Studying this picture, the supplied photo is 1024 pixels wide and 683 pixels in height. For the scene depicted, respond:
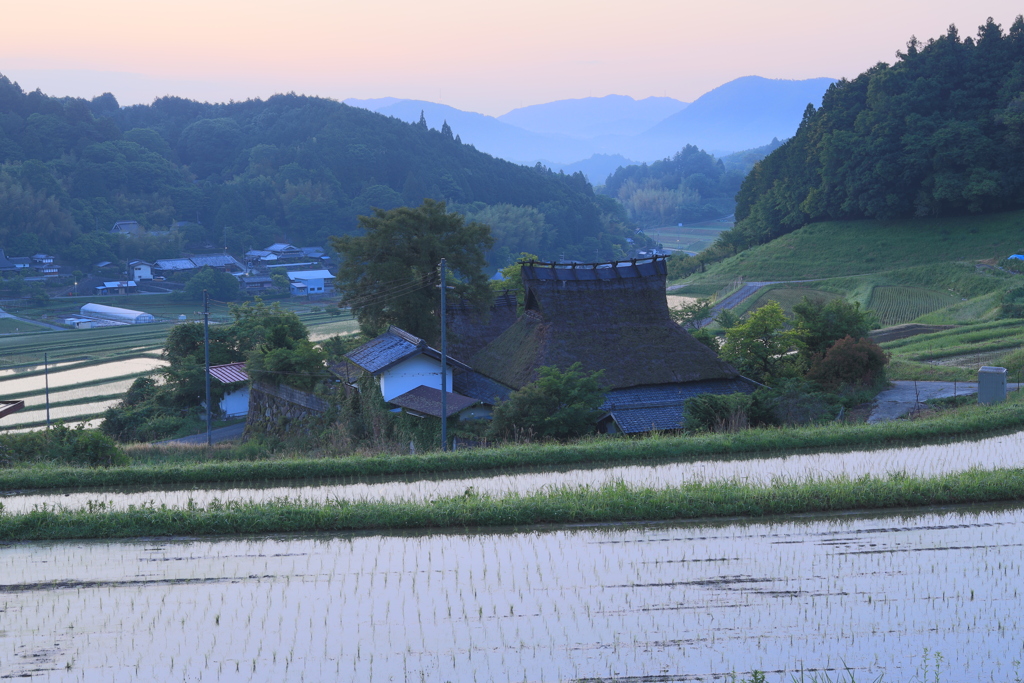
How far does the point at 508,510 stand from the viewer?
9.25 metres

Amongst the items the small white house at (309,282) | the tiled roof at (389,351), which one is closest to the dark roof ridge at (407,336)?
the tiled roof at (389,351)

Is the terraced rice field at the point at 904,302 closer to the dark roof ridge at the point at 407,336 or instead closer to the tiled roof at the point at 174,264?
the dark roof ridge at the point at 407,336

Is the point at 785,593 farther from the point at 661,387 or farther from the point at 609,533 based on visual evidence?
the point at 661,387

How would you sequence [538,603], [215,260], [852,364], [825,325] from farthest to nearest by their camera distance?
1. [215,260]
2. [825,325]
3. [852,364]
4. [538,603]

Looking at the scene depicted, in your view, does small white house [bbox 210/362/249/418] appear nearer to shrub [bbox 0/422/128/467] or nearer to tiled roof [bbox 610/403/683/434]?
shrub [bbox 0/422/128/467]

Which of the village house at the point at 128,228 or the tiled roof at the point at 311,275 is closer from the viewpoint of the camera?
the tiled roof at the point at 311,275

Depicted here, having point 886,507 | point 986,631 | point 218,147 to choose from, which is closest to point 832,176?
point 886,507

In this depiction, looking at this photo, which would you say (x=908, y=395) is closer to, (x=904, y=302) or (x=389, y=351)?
(x=389, y=351)

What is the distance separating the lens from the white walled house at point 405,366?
16797mm

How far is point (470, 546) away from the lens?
858cm

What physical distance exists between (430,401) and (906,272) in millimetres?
30399

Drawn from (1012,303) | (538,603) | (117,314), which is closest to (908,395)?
(538,603)

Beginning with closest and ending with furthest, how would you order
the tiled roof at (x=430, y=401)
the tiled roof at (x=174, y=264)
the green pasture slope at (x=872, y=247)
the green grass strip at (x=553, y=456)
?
the green grass strip at (x=553, y=456)
the tiled roof at (x=430, y=401)
the green pasture slope at (x=872, y=247)
the tiled roof at (x=174, y=264)

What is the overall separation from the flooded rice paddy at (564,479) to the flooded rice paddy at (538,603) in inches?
53.7
